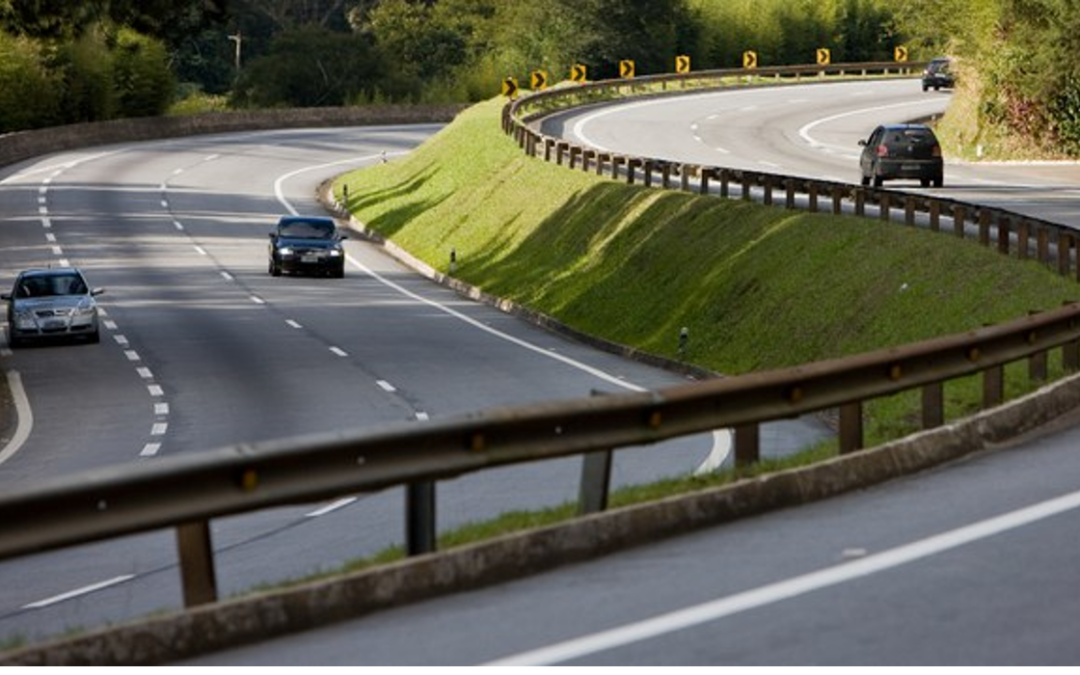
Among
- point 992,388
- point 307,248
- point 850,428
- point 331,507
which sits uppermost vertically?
point 850,428

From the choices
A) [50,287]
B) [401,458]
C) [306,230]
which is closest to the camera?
[401,458]

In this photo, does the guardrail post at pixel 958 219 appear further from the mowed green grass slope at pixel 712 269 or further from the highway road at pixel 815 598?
the highway road at pixel 815 598

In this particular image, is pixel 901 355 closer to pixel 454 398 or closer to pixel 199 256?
pixel 454 398

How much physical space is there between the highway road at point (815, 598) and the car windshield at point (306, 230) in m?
43.6

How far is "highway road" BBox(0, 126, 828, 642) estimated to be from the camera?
19.4m

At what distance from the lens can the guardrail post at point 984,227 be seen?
36.2 meters

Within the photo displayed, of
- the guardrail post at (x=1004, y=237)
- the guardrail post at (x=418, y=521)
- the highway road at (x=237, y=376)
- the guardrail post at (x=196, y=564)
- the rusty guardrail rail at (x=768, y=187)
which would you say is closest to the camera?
the guardrail post at (x=196, y=564)

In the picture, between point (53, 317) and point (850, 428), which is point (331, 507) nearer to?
point (850, 428)

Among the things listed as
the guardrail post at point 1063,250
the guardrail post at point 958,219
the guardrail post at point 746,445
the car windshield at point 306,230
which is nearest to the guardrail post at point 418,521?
the guardrail post at point 746,445

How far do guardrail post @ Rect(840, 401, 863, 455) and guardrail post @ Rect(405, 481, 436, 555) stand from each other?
4.00 m

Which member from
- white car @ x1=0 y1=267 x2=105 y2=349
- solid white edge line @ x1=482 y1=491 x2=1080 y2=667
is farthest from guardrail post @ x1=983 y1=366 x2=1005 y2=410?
white car @ x1=0 y1=267 x2=105 y2=349

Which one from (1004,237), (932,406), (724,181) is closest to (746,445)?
(932,406)

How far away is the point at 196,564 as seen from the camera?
1034cm

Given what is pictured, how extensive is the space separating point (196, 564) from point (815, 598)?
2684 mm
